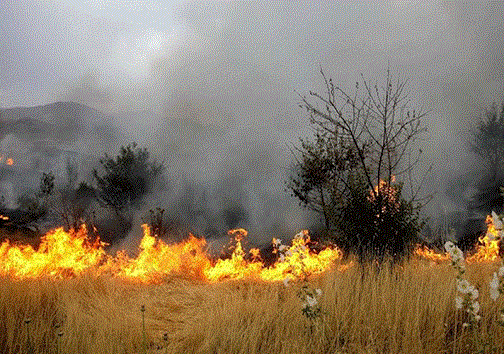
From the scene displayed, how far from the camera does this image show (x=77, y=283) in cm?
617

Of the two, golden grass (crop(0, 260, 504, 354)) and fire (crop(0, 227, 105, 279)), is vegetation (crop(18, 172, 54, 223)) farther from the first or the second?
golden grass (crop(0, 260, 504, 354))

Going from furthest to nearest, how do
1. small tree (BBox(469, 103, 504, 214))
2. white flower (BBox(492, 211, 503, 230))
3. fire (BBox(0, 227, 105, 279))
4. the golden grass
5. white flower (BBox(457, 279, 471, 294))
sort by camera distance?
small tree (BBox(469, 103, 504, 214)) < fire (BBox(0, 227, 105, 279)) < the golden grass < white flower (BBox(457, 279, 471, 294)) < white flower (BBox(492, 211, 503, 230))

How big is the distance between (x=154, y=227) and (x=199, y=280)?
49.7ft

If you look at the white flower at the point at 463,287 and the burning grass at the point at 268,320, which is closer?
the white flower at the point at 463,287

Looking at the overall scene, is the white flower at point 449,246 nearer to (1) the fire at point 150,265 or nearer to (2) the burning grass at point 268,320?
(2) the burning grass at point 268,320

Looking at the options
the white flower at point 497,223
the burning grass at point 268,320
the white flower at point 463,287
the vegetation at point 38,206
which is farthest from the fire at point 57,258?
the vegetation at point 38,206

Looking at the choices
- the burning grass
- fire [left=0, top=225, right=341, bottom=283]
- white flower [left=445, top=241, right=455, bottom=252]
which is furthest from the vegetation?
white flower [left=445, top=241, right=455, bottom=252]

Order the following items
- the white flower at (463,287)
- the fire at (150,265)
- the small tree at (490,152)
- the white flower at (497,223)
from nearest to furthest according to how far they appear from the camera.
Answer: the white flower at (497,223) → the white flower at (463,287) → the fire at (150,265) → the small tree at (490,152)

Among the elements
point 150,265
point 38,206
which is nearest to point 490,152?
point 150,265

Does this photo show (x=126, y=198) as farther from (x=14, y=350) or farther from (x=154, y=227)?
(x=14, y=350)

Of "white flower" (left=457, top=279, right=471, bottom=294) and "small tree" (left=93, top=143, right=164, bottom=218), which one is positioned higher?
"small tree" (left=93, top=143, right=164, bottom=218)

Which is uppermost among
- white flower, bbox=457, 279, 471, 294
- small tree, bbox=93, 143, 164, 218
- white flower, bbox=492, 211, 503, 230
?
small tree, bbox=93, 143, 164, 218

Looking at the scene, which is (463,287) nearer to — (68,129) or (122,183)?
(122,183)

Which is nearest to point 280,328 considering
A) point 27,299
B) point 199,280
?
point 27,299
